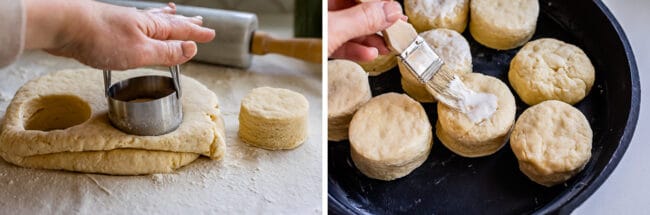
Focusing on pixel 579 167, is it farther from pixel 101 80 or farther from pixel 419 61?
pixel 101 80

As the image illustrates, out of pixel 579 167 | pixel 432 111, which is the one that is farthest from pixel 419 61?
pixel 579 167

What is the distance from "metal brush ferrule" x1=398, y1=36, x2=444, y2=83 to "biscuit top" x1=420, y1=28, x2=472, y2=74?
0.21ft

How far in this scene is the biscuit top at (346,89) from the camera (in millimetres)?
1069

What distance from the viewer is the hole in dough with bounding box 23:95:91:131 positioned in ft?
3.84

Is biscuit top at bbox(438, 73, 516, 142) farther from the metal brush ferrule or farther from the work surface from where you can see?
the work surface

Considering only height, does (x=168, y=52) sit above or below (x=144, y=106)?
above

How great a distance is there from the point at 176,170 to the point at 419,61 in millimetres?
440

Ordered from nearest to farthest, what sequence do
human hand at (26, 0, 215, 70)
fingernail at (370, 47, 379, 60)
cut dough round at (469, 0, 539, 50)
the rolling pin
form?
1. human hand at (26, 0, 215, 70)
2. fingernail at (370, 47, 379, 60)
3. cut dough round at (469, 0, 539, 50)
4. the rolling pin

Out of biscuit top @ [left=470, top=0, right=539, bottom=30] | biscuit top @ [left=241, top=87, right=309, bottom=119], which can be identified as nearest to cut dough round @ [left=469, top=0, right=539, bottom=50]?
biscuit top @ [left=470, top=0, right=539, bottom=30]

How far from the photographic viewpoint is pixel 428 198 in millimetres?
1031

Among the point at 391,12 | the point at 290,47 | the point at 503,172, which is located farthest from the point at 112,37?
the point at 503,172

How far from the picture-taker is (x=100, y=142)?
3.51 feet

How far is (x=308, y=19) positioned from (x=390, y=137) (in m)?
0.56

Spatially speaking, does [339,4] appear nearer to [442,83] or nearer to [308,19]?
[442,83]
